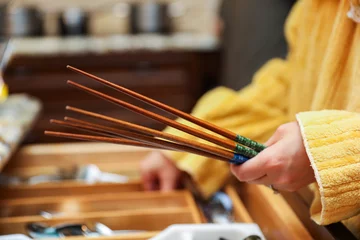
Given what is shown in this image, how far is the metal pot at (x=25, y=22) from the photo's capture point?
249 centimetres

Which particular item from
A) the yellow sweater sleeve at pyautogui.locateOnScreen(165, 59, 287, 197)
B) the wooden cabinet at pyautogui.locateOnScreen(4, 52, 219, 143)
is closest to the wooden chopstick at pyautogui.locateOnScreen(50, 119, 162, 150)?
the yellow sweater sleeve at pyautogui.locateOnScreen(165, 59, 287, 197)

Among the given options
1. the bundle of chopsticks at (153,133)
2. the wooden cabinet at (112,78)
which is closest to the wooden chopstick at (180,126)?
the bundle of chopsticks at (153,133)

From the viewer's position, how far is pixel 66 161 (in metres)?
0.88

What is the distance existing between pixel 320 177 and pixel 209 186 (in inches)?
13.3

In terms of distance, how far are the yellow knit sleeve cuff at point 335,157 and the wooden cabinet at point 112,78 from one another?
1.70 metres

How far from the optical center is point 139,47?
91.0 inches

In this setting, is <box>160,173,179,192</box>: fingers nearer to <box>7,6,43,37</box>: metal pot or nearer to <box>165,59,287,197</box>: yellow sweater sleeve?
<box>165,59,287,197</box>: yellow sweater sleeve

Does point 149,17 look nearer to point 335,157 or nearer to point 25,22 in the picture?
point 25,22

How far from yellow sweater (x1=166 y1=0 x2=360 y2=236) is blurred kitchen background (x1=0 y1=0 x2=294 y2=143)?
4.61 ft

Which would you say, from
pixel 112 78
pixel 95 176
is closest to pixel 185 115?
pixel 95 176

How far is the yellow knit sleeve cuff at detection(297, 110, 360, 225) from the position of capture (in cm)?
45

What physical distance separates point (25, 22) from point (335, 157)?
93.6 inches

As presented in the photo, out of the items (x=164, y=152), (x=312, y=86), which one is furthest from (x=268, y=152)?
(x=164, y=152)

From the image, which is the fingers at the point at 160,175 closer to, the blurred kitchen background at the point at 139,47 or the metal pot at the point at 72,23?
the blurred kitchen background at the point at 139,47
